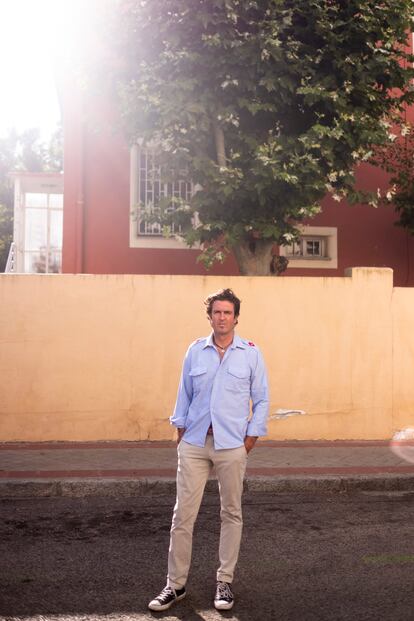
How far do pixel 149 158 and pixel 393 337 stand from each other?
20.5ft

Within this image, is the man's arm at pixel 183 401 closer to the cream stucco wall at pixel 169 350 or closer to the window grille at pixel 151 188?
the cream stucco wall at pixel 169 350

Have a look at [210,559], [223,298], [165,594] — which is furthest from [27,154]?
[165,594]

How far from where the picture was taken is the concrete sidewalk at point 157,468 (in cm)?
721

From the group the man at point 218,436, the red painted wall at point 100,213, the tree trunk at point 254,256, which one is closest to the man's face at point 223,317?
the man at point 218,436

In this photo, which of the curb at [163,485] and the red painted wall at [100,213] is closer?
the curb at [163,485]

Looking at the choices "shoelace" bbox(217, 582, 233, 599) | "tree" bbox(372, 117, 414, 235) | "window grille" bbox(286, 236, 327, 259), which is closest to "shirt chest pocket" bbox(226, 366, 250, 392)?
"shoelace" bbox(217, 582, 233, 599)

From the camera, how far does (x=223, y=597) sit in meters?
4.16

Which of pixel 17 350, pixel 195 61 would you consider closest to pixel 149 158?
pixel 195 61

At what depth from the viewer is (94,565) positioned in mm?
→ 4926

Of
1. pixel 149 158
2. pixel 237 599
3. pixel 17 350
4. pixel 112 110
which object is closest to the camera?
pixel 237 599

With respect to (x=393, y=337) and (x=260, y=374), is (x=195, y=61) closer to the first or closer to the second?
(x=393, y=337)

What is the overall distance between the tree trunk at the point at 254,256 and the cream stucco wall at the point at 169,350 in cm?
155

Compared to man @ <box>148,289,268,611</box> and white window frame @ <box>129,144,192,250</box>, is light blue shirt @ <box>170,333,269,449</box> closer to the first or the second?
man @ <box>148,289,268,611</box>

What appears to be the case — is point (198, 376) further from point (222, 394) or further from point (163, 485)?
point (163, 485)
